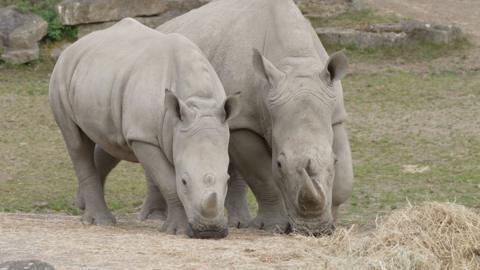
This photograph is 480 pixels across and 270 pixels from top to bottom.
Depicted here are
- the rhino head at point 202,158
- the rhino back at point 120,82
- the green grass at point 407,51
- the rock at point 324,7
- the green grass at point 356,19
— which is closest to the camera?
the rhino head at point 202,158

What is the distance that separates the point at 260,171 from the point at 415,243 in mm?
2077

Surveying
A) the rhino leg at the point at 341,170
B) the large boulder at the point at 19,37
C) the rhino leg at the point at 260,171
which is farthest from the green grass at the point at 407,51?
the rhino leg at the point at 341,170

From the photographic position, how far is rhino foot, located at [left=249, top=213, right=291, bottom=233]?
34.6 ft

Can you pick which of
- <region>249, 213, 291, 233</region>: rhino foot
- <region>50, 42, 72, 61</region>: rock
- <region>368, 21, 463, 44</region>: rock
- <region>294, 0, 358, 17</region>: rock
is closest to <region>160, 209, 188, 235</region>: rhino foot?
<region>249, 213, 291, 233</region>: rhino foot

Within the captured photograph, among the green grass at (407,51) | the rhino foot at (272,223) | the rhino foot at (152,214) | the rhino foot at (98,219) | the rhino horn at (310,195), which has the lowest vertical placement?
the green grass at (407,51)

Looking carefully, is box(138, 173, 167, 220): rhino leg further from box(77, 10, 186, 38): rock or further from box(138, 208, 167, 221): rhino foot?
box(77, 10, 186, 38): rock

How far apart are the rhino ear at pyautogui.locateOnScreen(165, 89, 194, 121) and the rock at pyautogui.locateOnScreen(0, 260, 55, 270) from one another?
6.59ft

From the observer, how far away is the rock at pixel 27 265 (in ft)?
26.3

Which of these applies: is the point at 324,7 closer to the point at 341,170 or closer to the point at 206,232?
the point at 341,170

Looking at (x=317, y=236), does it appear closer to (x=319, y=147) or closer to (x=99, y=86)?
(x=319, y=147)

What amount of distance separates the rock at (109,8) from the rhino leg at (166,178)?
10592 mm

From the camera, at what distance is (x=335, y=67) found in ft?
33.7

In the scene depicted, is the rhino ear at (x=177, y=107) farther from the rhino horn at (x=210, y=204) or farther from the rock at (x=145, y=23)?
the rock at (x=145, y=23)

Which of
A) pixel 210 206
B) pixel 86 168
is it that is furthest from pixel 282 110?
pixel 86 168
